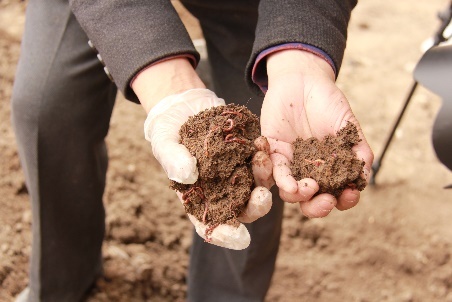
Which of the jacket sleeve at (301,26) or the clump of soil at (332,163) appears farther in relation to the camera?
the jacket sleeve at (301,26)

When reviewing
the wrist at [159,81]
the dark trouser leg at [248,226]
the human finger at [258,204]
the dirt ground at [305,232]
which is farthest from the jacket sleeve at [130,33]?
the dirt ground at [305,232]

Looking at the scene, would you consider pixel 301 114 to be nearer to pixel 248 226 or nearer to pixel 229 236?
pixel 229 236

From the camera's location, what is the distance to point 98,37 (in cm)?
131

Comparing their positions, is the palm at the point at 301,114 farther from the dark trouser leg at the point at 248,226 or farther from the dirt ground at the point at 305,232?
the dirt ground at the point at 305,232

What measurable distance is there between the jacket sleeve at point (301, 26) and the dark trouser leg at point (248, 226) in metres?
0.23

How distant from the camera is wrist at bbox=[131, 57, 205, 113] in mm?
1278

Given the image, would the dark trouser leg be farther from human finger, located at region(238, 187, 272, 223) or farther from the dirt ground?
human finger, located at region(238, 187, 272, 223)

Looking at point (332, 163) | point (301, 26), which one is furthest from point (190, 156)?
point (301, 26)

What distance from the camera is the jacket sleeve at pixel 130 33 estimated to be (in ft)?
4.17

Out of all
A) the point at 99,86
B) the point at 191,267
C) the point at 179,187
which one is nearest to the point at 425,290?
the point at 191,267

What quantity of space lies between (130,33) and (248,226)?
2.49 ft

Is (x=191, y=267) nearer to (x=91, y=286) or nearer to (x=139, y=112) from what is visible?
(x=91, y=286)

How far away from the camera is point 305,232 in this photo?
2455mm

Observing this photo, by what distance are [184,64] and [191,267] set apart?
920 mm
